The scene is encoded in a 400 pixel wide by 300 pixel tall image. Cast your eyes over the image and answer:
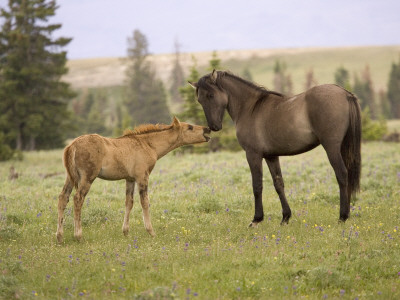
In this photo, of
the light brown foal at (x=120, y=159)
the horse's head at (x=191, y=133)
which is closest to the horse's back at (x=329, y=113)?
the horse's head at (x=191, y=133)

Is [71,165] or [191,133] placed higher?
[191,133]

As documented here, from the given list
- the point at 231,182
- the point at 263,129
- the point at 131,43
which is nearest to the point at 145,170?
the point at 263,129

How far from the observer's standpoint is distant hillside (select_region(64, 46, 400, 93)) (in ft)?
395

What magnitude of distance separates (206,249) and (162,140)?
290 centimetres

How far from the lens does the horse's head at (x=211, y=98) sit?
30.2 ft

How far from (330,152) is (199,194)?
4651 millimetres

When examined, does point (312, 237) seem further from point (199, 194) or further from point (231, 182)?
point (231, 182)

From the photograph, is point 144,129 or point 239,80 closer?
point 144,129

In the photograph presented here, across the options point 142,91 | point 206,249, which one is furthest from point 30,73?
point 142,91

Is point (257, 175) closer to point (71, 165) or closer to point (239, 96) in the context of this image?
point (239, 96)

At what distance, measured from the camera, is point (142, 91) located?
7206 centimetres

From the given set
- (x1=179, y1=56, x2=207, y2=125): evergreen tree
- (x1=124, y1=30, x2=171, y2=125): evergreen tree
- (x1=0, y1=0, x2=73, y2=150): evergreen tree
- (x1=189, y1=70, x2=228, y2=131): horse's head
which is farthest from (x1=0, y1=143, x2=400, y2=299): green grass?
(x1=124, y1=30, x2=171, y2=125): evergreen tree

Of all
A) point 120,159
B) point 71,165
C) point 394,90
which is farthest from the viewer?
point 394,90

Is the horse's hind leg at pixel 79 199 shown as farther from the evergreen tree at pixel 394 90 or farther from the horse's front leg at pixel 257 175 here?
the evergreen tree at pixel 394 90
